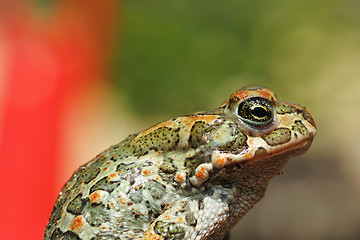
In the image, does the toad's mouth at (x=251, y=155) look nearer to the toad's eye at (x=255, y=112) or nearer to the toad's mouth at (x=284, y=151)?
the toad's mouth at (x=284, y=151)

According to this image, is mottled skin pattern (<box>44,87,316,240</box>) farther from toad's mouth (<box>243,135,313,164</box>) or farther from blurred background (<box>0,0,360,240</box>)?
blurred background (<box>0,0,360,240</box>)


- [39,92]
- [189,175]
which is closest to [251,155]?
[189,175]

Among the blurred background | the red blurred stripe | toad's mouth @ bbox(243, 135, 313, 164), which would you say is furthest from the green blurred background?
toad's mouth @ bbox(243, 135, 313, 164)

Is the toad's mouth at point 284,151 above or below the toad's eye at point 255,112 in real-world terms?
below

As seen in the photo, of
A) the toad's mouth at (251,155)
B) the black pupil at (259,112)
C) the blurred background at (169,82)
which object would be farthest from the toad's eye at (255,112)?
the blurred background at (169,82)

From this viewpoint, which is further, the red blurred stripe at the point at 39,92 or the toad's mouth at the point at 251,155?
the red blurred stripe at the point at 39,92

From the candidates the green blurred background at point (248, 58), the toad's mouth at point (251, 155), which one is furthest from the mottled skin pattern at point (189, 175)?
the green blurred background at point (248, 58)

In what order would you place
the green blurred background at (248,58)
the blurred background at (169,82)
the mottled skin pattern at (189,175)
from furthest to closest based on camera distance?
the green blurred background at (248,58) → the blurred background at (169,82) → the mottled skin pattern at (189,175)

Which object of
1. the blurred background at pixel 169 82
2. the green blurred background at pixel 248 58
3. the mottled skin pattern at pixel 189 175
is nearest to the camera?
the mottled skin pattern at pixel 189 175
